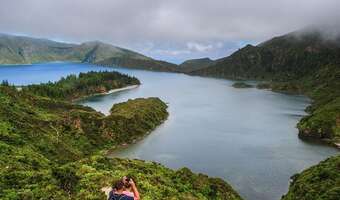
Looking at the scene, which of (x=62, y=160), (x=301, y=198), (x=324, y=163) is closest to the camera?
(x=301, y=198)

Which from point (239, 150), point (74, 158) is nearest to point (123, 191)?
point (74, 158)

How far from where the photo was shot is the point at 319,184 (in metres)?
71.9

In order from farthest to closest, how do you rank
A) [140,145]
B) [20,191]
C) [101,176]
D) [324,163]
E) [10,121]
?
[140,145] → [10,121] → [324,163] → [101,176] → [20,191]

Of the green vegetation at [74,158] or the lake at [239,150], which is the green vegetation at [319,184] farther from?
the green vegetation at [74,158]

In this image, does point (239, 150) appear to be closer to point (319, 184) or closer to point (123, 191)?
point (319, 184)

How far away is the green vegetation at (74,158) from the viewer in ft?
171

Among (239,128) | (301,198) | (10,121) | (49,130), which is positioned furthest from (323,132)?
(10,121)

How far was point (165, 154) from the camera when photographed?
118 m

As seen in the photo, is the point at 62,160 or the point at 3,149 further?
the point at 62,160

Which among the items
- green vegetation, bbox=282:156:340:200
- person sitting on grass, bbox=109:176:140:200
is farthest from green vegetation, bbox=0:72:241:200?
person sitting on grass, bbox=109:176:140:200

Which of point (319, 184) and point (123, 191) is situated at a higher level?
point (123, 191)

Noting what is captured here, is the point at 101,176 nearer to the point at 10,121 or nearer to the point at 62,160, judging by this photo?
the point at 62,160

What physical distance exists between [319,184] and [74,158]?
182 ft

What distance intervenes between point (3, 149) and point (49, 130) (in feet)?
124
